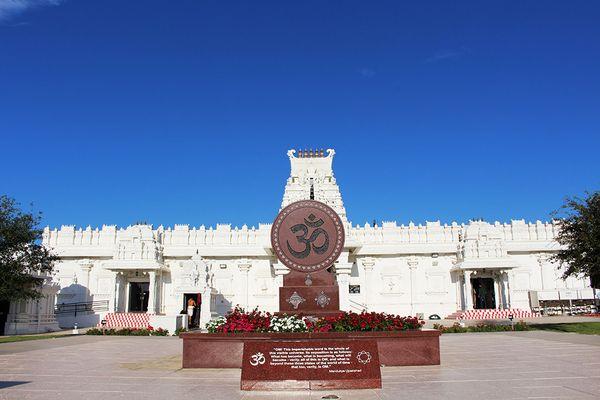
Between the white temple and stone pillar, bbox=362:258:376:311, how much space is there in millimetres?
103

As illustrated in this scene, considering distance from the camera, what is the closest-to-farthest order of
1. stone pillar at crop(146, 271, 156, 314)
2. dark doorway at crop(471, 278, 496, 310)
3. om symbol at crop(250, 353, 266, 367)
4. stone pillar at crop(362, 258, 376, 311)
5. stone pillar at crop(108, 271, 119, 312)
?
om symbol at crop(250, 353, 266, 367) < stone pillar at crop(108, 271, 119, 312) < stone pillar at crop(146, 271, 156, 314) < dark doorway at crop(471, 278, 496, 310) < stone pillar at crop(362, 258, 376, 311)

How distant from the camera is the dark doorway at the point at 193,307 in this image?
35.0m

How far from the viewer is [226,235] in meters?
49.9

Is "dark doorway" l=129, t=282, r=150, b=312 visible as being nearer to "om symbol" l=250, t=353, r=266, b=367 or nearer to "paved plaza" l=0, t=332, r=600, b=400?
"paved plaza" l=0, t=332, r=600, b=400

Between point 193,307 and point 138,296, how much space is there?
55.5ft

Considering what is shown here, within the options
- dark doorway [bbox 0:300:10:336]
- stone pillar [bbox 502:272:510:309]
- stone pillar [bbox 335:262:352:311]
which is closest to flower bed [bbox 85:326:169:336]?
dark doorway [bbox 0:300:10:336]

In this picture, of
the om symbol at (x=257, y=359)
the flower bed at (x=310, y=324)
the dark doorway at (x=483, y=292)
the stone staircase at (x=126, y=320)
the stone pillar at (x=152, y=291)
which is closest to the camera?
the om symbol at (x=257, y=359)

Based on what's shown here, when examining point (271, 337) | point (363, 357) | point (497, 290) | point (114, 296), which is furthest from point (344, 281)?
point (363, 357)

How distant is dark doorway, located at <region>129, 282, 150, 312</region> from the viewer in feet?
157

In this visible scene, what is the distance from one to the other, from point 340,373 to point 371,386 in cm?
67

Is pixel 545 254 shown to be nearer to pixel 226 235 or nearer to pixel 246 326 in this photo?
pixel 226 235

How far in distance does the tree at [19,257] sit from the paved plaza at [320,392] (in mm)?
15119

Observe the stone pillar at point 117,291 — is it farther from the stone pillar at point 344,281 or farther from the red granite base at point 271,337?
the red granite base at point 271,337

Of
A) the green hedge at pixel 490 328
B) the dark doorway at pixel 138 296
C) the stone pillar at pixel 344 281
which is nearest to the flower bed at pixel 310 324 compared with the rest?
the green hedge at pixel 490 328
